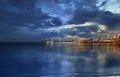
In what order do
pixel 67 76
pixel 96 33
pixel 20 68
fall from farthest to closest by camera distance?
pixel 96 33, pixel 20 68, pixel 67 76

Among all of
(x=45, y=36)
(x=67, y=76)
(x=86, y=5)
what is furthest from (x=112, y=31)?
(x=67, y=76)

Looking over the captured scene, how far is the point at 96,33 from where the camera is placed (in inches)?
358

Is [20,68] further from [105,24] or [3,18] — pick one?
[105,24]

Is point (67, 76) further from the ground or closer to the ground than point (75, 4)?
closer to the ground

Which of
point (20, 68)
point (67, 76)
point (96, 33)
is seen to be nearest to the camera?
point (67, 76)

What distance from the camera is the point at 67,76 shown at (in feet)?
24.4

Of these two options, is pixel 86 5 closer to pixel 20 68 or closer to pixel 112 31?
pixel 112 31

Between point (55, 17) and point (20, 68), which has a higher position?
point (55, 17)

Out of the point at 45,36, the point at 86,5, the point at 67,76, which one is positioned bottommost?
the point at 67,76

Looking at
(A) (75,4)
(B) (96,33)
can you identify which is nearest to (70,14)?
(A) (75,4)

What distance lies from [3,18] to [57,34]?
4.21 feet

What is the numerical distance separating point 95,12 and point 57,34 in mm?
1015

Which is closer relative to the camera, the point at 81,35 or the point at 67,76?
the point at 67,76

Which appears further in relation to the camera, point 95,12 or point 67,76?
point 95,12
